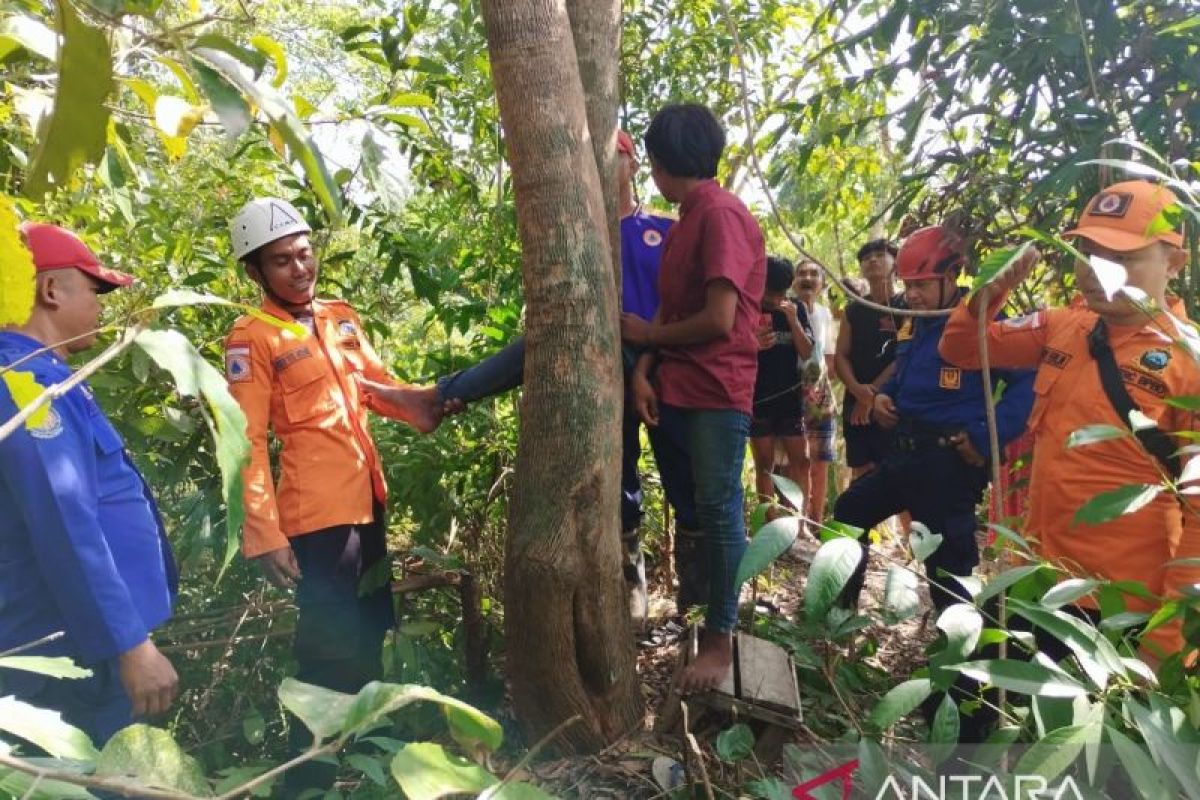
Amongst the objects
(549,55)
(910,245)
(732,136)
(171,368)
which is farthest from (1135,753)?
(732,136)

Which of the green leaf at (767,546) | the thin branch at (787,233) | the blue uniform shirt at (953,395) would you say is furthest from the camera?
the blue uniform shirt at (953,395)

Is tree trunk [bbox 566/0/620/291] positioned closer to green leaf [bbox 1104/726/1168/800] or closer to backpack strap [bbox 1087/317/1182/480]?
backpack strap [bbox 1087/317/1182/480]

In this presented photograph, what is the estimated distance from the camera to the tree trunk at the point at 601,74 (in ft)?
8.34

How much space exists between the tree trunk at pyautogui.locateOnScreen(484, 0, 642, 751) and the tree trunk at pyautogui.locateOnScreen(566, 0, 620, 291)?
255 mm

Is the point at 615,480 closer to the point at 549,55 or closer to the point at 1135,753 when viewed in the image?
the point at 549,55

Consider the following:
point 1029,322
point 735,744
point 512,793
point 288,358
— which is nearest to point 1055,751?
point 512,793

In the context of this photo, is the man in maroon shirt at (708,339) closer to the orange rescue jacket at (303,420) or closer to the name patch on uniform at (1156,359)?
the orange rescue jacket at (303,420)

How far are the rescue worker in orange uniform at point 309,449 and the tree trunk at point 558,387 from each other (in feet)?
2.03

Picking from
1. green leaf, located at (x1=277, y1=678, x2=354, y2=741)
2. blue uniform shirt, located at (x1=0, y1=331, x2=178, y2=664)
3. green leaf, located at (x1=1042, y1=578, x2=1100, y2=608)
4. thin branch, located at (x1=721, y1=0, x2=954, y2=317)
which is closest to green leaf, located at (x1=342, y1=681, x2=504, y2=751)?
green leaf, located at (x1=277, y1=678, x2=354, y2=741)

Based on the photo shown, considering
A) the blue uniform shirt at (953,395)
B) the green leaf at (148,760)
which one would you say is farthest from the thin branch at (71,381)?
the blue uniform shirt at (953,395)

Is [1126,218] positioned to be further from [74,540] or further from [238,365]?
[74,540]

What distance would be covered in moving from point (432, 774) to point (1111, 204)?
2272 millimetres

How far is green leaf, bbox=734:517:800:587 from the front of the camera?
1328mm

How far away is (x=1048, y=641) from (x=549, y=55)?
2087 mm
